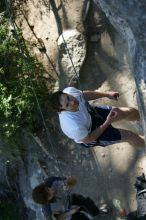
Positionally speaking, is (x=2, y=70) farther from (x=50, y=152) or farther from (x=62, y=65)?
(x=50, y=152)

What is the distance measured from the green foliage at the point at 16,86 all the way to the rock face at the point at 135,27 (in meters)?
2.12

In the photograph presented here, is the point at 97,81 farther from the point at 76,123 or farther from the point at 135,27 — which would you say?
the point at 135,27

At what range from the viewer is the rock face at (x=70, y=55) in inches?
227

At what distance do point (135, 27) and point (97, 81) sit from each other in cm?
249

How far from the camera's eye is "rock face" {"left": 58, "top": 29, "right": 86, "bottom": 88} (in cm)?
576

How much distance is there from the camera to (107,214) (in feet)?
17.9

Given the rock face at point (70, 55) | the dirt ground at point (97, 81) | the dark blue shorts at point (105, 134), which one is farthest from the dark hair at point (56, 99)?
the rock face at point (70, 55)

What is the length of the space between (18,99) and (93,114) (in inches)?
57.1

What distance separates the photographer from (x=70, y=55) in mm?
5797

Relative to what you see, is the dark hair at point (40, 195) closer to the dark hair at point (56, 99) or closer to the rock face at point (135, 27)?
the dark hair at point (56, 99)

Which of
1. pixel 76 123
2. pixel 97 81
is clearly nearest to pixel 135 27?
pixel 76 123

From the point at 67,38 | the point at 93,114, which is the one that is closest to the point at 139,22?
the point at 93,114

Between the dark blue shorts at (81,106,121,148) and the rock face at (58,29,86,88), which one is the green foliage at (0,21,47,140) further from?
the dark blue shorts at (81,106,121,148)

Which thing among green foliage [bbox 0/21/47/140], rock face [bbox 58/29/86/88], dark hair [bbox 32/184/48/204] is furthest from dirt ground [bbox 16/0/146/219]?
dark hair [bbox 32/184/48/204]
